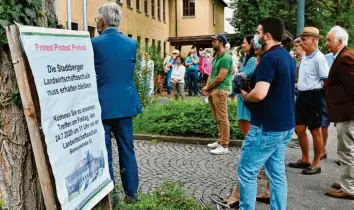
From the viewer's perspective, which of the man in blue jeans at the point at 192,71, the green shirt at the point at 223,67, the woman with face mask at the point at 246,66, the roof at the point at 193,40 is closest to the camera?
the woman with face mask at the point at 246,66

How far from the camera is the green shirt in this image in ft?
23.6

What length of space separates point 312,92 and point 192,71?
569 inches

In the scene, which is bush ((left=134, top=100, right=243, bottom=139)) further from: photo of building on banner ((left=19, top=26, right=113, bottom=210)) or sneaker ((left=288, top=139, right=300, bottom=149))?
photo of building on banner ((left=19, top=26, right=113, bottom=210))

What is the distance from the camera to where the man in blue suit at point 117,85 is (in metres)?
4.15

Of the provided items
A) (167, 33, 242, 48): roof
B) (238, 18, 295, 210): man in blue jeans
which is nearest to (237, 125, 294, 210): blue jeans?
(238, 18, 295, 210): man in blue jeans

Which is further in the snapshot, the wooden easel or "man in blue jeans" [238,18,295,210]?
"man in blue jeans" [238,18,295,210]

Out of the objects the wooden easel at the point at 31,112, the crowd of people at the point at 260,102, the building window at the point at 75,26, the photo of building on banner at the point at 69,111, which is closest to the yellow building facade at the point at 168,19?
the building window at the point at 75,26

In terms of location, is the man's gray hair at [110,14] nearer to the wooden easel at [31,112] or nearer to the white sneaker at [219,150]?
the wooden easel at [31,112]

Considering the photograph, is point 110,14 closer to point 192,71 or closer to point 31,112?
point 31,112

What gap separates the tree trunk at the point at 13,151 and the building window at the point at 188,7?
43.3 meters

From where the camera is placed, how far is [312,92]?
6.52 meters

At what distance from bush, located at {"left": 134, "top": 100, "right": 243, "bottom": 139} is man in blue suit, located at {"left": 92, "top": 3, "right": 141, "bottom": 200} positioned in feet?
15.0

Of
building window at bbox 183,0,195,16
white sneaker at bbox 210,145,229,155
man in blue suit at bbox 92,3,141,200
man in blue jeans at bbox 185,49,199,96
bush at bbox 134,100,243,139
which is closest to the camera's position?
man in blue suit at bbox 92,3,141,200

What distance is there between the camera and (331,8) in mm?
29672
